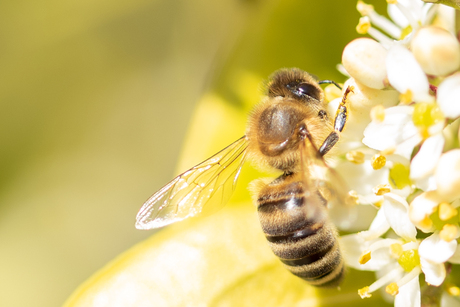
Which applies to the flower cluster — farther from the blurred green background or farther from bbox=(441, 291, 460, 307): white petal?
the blurred green background

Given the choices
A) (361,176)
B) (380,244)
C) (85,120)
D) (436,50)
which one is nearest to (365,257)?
(380,244)

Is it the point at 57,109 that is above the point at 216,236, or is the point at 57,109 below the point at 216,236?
above

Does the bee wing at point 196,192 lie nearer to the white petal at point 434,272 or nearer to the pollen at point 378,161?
the pollen at point 378,161

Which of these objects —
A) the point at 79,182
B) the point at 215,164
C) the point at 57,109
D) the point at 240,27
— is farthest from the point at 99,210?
the point at 215,164

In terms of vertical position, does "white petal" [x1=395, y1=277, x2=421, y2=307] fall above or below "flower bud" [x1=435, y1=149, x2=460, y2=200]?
below

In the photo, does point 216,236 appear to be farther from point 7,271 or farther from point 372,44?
point 7,271

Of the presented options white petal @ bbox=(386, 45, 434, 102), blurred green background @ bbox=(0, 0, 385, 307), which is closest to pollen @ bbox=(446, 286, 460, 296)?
white petal @ bbox=(386, 45, 434, 102)

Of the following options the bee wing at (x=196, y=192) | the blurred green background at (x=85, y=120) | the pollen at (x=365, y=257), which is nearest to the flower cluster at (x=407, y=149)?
the pollen at (x=365, y=257)
